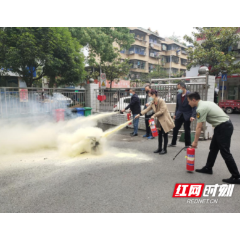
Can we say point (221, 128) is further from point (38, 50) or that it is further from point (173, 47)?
point (173, 47)

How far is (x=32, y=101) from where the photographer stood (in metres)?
8.67

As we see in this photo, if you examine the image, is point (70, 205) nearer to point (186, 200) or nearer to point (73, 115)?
point (186, 200)

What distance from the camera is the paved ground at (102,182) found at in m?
3.04

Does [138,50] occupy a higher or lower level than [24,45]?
higher

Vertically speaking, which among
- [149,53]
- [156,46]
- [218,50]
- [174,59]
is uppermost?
[156,46]

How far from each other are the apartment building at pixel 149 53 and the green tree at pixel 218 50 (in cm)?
1821

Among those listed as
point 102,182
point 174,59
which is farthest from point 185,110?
point 174,59

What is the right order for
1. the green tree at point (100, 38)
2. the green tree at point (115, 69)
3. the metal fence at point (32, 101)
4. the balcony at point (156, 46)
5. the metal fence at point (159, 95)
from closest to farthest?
the metal fence at point (159, 95)
the metal fence at point (32, 101)
the green tree at point (100, 38)
the green tree at point (115, 69)
the balcony at point (156, 46)

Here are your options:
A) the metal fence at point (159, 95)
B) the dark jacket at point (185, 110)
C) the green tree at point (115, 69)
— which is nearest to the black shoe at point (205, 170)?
the dark jacket at point (185, 110)

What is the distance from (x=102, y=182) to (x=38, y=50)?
9798mm

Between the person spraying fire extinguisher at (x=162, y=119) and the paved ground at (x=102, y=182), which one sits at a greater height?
the person spraying fire extinguisher at (x=162, y=119)

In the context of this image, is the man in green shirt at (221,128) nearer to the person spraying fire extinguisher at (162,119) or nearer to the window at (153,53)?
the person spraying fire extinguisher at (162,119)

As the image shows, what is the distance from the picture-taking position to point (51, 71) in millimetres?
12828

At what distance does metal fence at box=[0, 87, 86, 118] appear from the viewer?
26.2 ft
